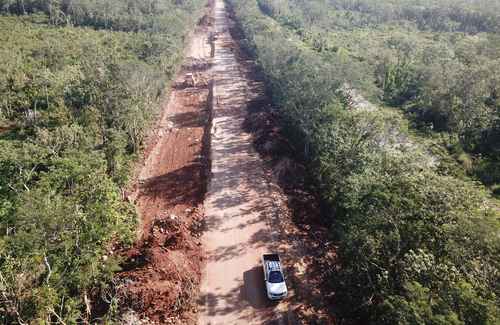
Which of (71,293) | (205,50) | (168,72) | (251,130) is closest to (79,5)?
(205,50)

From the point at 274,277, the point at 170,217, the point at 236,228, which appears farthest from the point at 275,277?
the point at 170,217

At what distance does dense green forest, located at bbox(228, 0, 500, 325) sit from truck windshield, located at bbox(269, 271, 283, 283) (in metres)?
3.52

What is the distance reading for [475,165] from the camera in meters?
34.7

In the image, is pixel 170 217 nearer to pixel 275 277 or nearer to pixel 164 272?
pixel 164 272

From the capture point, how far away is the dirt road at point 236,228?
20656mm

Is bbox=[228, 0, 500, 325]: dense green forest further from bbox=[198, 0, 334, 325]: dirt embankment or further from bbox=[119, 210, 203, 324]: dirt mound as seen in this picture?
bbox=[119, 210, 203, 324]: dirt mound

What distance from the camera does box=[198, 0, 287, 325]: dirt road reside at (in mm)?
20656

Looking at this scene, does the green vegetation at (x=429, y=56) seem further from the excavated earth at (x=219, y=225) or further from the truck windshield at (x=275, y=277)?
the truck windshield at (x=275, y=277)

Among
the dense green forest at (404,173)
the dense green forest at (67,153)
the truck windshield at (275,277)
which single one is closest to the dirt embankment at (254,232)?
the truck windshield at (275,277)

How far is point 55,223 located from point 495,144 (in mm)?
41740

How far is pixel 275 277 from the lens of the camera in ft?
69.8

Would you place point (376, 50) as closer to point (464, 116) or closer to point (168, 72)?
point (464, 116)

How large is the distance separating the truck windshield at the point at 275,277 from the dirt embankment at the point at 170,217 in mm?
4836

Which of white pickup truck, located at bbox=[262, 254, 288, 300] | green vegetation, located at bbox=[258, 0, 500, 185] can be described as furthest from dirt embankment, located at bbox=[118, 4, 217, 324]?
green vegetation, located at bbox=[258, 0, 500, 185]
